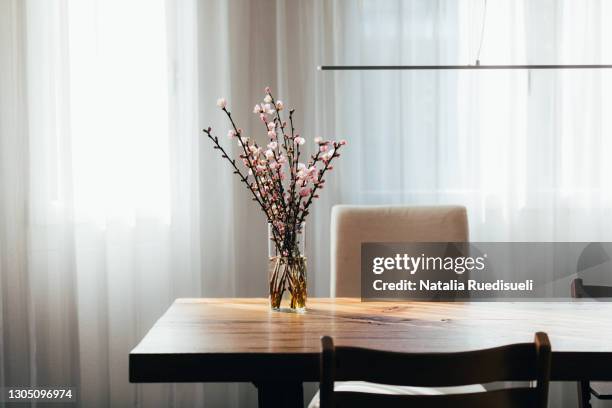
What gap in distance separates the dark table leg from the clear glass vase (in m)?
0.33

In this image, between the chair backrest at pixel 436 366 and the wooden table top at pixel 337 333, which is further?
the wooden table top at pixel 337 333

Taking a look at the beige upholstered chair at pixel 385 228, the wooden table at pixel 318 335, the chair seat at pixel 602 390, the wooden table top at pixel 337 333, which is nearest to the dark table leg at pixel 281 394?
the wooden table at pixel 318 335

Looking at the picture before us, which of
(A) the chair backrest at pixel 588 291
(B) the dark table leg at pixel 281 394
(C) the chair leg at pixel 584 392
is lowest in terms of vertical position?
(C) the chair leg at pixel 584 392

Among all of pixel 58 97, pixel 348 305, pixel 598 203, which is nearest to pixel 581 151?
pixel 598 203

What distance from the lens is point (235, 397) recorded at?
10.3 feet

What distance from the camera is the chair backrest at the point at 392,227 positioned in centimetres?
239

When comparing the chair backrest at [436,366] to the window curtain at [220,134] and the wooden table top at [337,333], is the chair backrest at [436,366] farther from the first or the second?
the window curtain at [220,134]

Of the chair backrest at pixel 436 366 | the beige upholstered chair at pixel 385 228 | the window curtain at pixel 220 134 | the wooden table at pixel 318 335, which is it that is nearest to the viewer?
the chair backrest at pixel 436 366

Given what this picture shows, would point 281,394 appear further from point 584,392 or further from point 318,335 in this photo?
point 584,392

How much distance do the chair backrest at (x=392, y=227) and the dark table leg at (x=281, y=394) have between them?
2.61ft

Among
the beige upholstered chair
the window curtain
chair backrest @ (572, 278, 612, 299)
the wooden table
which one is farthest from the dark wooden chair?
the window curtain

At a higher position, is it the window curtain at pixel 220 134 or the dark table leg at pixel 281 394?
the window curtain at pixel 220 134

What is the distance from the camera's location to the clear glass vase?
1.88 meters

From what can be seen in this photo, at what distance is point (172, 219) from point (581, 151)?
1826 millimetres
